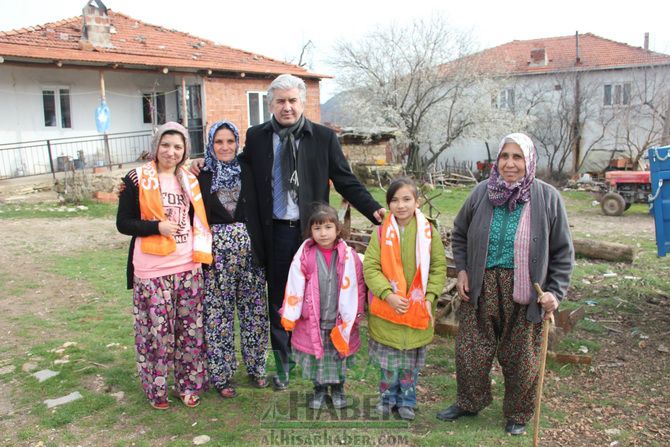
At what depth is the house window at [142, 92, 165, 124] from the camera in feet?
62.2

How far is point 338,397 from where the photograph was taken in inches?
146

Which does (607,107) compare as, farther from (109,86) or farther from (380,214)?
(380,214)

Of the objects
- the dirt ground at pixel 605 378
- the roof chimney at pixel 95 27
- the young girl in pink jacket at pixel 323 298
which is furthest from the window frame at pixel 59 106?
the young girl in pink jacket at pixel 323 298

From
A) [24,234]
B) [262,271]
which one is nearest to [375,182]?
[24,234]

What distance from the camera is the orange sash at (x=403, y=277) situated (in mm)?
3402

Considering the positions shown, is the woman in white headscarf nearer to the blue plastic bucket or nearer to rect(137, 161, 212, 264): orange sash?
rect(137, 161, 212, 264): orange sash

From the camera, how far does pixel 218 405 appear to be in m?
3.80

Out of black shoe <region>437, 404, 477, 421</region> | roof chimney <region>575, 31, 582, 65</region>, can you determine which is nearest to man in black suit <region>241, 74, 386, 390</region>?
black shoe <region>437, 404, 477, 421</region>

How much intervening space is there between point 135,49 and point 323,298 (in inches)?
654

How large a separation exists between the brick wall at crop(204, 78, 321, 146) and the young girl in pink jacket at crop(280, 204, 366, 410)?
1549 cm

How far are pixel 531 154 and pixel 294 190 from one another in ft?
4.77

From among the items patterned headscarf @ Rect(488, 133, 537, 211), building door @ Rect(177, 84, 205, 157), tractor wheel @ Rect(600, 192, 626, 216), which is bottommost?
tractor wheel @ Rect(600, 192, 626, 216)

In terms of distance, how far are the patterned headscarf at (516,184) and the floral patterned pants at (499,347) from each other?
1.35 ft

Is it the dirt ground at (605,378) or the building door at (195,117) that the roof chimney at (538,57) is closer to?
the building door at (195,117)
